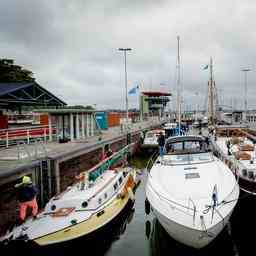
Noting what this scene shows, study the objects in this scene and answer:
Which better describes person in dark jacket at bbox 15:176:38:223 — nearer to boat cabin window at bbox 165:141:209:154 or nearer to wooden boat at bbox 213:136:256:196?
boat cabin window at bbox 165:141:209:154

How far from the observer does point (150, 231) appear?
1291 centimetres

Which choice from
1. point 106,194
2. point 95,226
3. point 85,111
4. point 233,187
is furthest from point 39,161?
point 85,111

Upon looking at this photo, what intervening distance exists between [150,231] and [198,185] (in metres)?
3.47

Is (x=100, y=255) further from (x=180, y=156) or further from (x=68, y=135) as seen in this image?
(x=68, y=135)

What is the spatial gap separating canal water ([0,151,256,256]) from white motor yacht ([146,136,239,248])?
4.87 ft

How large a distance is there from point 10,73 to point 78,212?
4023cm

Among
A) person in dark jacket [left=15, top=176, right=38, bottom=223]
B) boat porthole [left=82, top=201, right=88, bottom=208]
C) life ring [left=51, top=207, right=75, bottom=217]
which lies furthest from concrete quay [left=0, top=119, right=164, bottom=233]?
boat porthole [left=82, top=201, right=88, bottom=208]

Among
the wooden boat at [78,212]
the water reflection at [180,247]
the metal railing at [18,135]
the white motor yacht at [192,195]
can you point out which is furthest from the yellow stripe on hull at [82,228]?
the metal railing at [18,135]

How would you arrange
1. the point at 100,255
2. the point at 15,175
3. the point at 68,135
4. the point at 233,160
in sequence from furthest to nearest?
the point at 68,135 → the point at 233,160 → the point at 15,175 → the point at 100,255

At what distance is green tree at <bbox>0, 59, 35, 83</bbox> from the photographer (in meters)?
45.0

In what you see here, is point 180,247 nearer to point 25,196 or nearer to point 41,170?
point 25,196

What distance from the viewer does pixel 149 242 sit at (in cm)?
1173

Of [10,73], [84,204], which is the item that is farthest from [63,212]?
[10,73]

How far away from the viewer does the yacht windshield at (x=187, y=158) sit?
43.8 ft
